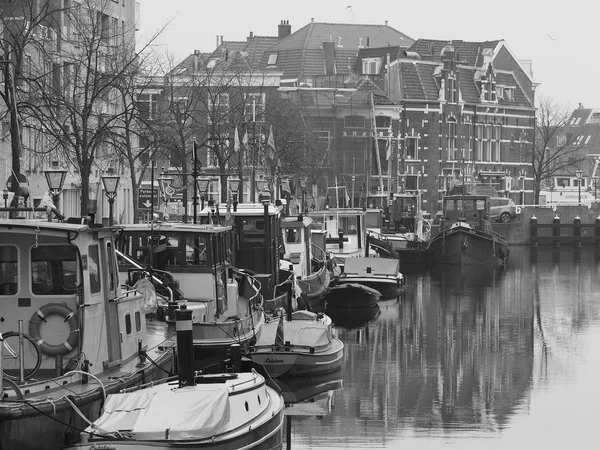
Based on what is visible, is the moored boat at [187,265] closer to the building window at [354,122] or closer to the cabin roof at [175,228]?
the cabin roof at [175,228]

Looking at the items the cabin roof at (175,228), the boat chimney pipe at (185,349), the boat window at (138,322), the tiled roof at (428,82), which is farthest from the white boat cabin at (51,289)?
the tiled roof at (428,82)

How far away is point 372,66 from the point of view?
101 meters

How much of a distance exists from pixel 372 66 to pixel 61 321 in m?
85.3

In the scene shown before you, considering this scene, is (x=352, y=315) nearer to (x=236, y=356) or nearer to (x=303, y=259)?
(x=303, y=259)

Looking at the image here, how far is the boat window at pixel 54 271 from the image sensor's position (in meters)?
17.2

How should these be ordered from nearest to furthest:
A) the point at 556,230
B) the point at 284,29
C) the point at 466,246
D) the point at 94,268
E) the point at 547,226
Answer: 1. the point at 94,268
2. the point at 466,246
3. the point at 547,226
4. the point at 556,230
5. the point at 284,29

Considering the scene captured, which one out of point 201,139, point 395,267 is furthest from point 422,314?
point 201,139

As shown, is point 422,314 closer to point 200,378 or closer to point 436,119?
point 200,378

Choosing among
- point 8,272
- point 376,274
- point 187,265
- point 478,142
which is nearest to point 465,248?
point 376,274

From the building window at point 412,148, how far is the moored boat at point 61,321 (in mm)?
75344

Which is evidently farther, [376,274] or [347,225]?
[347,225]

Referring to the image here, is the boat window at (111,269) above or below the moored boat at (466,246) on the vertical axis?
above

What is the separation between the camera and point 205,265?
82.1 feet

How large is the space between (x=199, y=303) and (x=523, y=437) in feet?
22.4
